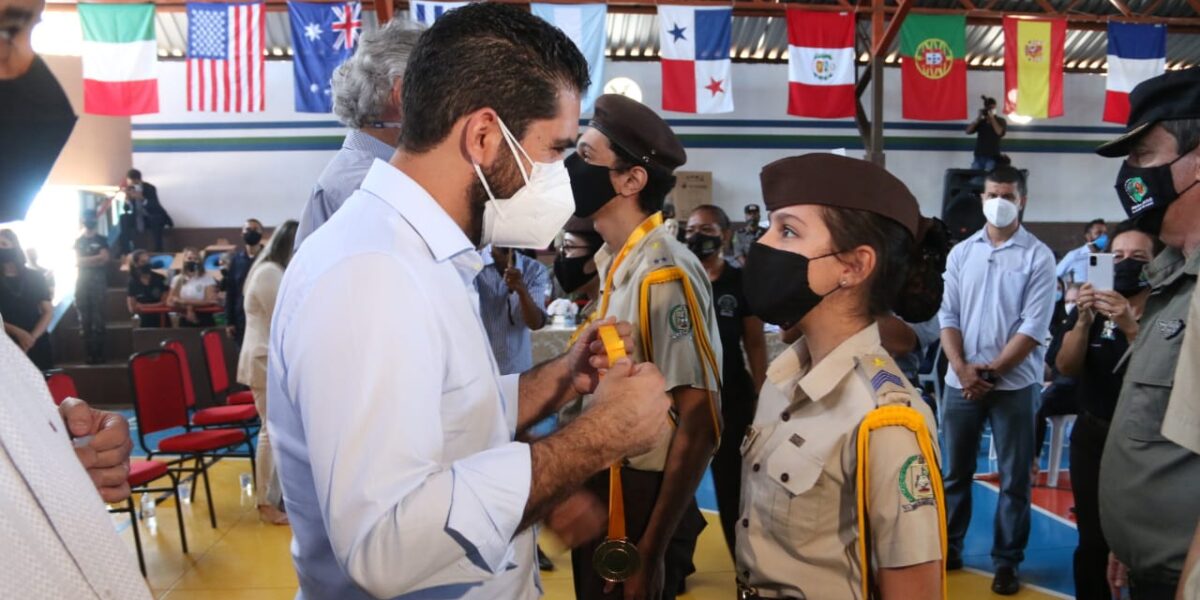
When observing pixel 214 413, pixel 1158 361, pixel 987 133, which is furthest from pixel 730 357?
pixel 987 133

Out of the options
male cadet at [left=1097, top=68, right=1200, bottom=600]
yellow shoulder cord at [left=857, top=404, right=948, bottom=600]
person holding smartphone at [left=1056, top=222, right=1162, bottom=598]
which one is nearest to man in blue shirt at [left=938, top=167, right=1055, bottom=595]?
person holding smartphone at [left=1056, top=222, right=1162, bottom=598]

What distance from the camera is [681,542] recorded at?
7.52 ft

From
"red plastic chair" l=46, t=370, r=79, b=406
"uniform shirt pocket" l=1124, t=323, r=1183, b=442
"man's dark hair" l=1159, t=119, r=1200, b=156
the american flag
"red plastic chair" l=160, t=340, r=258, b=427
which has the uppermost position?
the american flag

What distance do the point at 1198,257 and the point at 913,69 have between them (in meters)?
10.4

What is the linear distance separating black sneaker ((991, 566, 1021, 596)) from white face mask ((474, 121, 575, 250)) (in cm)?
333

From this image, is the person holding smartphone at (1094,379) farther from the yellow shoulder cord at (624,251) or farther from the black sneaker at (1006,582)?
the yellow shoulder cord at (624,251)

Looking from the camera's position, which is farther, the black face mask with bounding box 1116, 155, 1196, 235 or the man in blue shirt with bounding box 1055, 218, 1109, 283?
the man in blue shirt with bounding box 1055, 218, 1109, 283

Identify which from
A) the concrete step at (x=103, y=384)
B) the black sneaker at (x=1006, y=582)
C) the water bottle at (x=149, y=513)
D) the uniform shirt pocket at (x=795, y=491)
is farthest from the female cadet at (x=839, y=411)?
the concrete step at (x=103, y=384)

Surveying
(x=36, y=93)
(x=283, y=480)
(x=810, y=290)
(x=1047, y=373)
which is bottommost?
(x=1047, y=373)

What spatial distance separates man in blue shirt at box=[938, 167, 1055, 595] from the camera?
364 centimetres

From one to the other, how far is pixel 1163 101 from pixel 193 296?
1074cm

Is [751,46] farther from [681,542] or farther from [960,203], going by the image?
[681,542]

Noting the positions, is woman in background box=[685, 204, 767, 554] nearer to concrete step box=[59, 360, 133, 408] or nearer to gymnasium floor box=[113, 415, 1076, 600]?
gymnasium floor box=[113, 415, 1076, 600]

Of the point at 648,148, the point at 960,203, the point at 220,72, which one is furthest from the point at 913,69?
the point at 648,148
